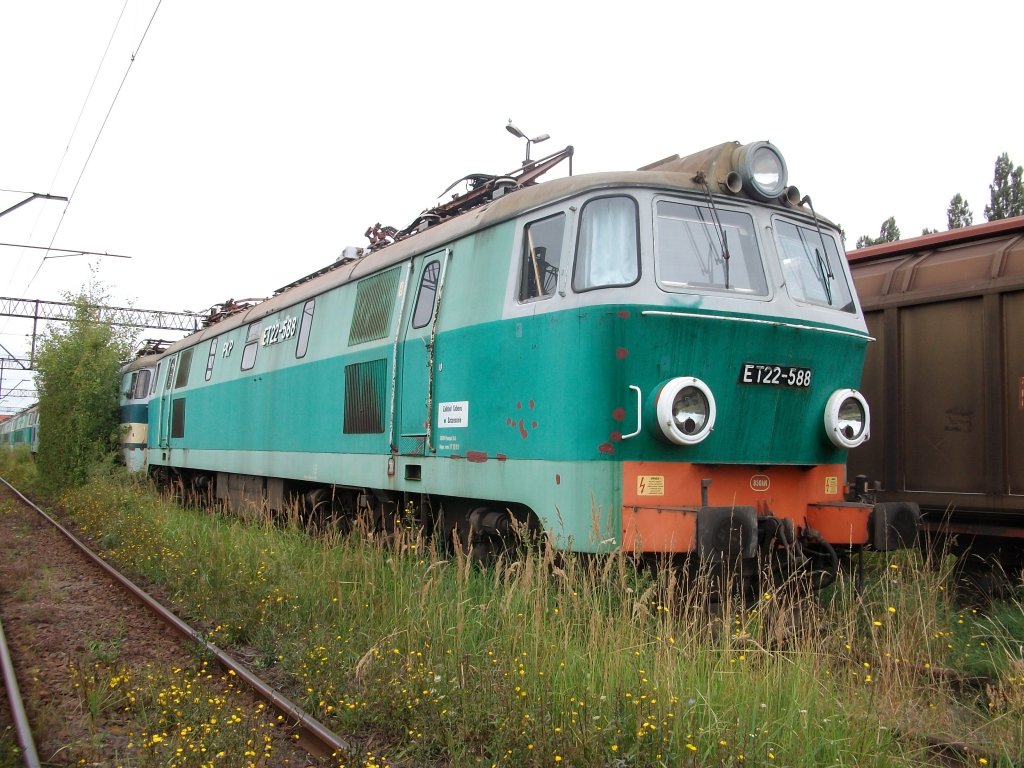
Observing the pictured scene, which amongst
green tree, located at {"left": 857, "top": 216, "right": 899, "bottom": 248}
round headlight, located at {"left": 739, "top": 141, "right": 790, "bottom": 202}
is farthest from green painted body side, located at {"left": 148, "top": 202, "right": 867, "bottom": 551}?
green tree, located at {"left": 857, "top": 216, "right": 899, "bottom": 248}

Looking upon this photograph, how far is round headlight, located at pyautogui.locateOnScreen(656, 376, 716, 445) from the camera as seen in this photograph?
5.11 meters

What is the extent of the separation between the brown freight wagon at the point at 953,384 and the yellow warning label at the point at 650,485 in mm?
2813

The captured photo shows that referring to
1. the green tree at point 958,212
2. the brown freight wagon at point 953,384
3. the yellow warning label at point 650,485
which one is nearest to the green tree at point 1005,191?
the green tree at point 958,212

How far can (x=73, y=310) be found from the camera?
69.7 ft

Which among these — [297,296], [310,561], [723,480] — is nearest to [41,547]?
[297,296]

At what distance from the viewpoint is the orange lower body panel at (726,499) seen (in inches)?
201

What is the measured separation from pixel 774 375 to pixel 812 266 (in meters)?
1.05

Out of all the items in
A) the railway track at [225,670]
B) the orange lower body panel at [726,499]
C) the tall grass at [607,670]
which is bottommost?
the railway track at [225,670]

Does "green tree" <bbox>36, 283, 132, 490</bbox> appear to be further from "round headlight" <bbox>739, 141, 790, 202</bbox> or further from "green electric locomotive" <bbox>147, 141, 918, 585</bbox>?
"round headlight" <bbox>739, 141, 790, 202</bbox>

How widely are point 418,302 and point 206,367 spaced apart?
7.80m

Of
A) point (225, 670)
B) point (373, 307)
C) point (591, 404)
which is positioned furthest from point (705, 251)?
point (225, 670)

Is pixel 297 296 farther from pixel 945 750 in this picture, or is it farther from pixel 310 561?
pixel 945 750

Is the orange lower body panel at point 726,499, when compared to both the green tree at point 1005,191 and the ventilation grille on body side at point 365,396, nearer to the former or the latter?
the ventilation grille on body side at point 365,396

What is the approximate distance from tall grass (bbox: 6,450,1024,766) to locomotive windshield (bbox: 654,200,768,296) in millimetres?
1824
